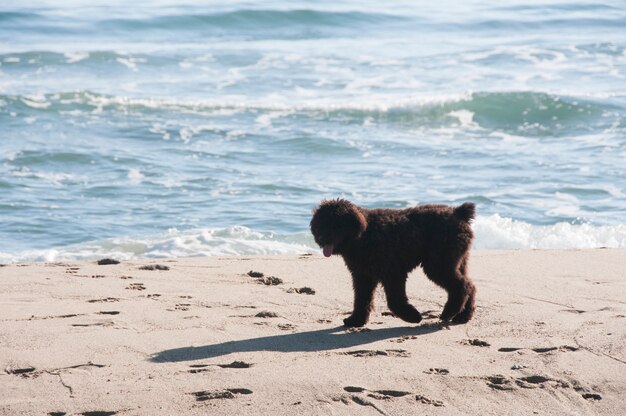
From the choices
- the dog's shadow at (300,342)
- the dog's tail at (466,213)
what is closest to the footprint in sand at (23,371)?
the dog's shadow at (300,342)

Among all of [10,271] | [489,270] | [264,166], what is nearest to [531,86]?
[264,166]

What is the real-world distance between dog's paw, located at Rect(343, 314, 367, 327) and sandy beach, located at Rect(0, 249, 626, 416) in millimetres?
82

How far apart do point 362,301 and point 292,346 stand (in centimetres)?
74

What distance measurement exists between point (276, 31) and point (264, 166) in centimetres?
1607

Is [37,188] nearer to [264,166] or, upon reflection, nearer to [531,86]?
[264,166]

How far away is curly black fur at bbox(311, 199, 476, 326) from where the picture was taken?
21.2 ft

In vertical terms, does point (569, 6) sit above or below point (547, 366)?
above

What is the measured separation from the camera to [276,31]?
30.9 metres

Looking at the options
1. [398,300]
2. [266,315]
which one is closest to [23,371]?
[266,315]

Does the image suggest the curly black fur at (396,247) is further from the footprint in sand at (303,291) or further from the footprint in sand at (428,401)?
the footprint in sand at (428,401)

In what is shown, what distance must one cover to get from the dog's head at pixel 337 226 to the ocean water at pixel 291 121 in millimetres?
4308

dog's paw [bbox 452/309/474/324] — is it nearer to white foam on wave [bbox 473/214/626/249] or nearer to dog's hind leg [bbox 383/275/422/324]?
dog's hind leg [bbox 383/275/422/324]

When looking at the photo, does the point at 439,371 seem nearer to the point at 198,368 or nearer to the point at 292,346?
the point at 292,346

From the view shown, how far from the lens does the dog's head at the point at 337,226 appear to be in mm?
6426
